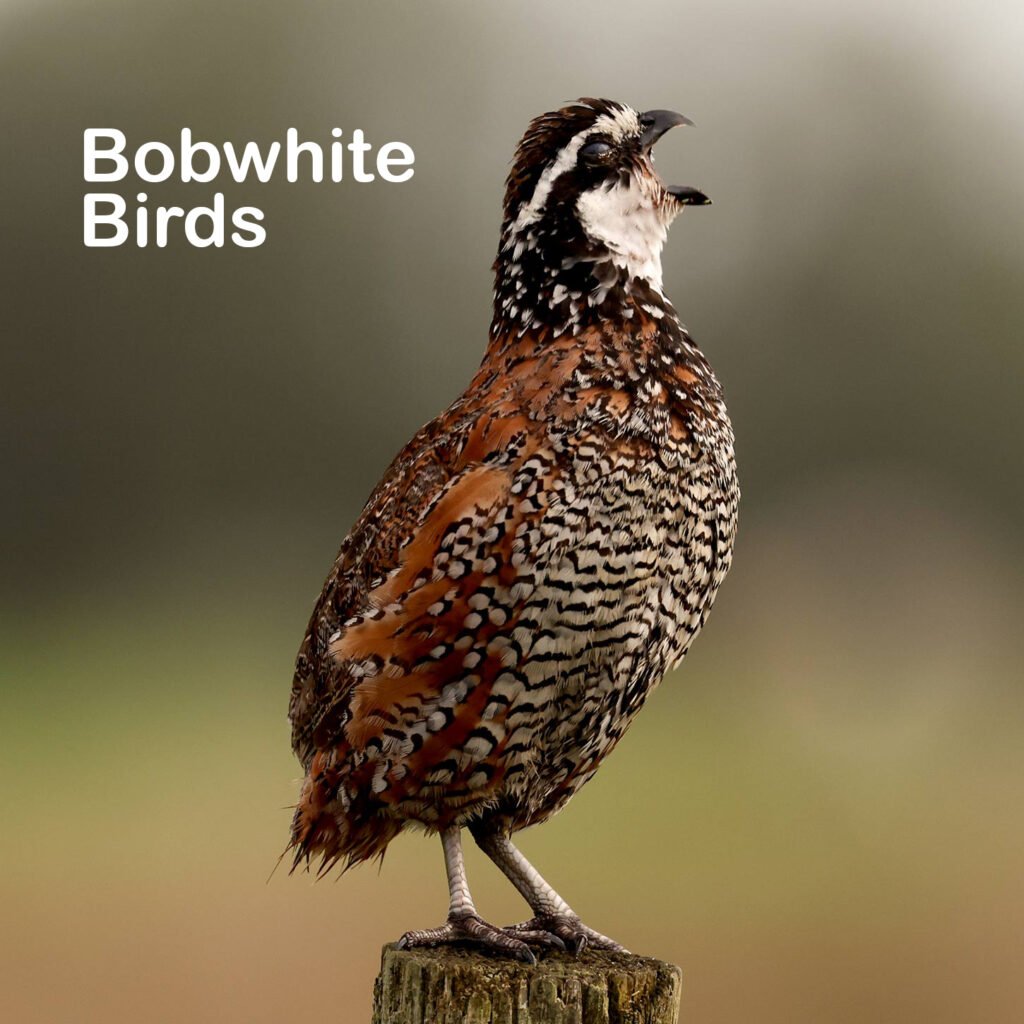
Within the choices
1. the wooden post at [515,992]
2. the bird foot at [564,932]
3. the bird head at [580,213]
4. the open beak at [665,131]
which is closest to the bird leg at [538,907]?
the bird foot at [564,932]

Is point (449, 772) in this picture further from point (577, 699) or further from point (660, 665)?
point (660, 665)

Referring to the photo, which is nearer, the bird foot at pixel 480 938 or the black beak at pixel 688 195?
the bird foot at pixel 480 938

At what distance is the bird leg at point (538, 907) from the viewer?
11.8 feet

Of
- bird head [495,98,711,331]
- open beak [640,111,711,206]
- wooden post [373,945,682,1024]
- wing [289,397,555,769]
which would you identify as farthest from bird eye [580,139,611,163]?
wooden post [373,945,682,1024]

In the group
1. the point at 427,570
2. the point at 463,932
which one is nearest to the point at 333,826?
the point at 463,932

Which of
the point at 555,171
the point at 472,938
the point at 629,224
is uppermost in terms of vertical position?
the point at 555,171

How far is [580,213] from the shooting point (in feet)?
12.3

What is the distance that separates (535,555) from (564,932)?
1.00 m

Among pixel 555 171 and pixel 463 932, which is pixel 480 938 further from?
pixel 555 171

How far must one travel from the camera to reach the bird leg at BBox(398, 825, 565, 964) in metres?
3.44

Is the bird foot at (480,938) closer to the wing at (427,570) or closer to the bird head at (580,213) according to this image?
the wing at (427,570)

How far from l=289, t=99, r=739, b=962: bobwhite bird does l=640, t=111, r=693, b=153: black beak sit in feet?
0.14

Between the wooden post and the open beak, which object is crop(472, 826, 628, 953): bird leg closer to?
the wooden post

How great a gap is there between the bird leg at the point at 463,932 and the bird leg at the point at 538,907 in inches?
1.0
